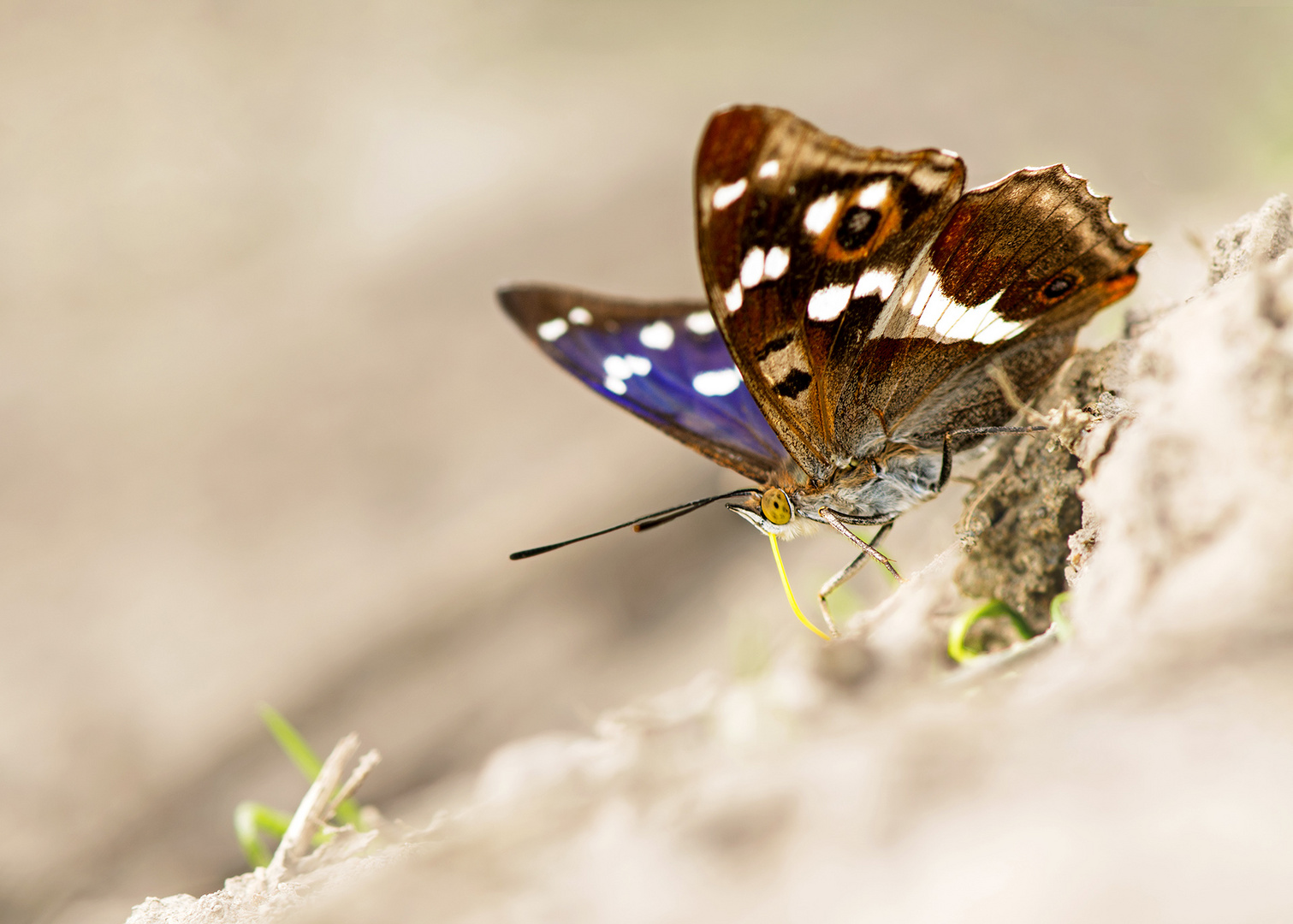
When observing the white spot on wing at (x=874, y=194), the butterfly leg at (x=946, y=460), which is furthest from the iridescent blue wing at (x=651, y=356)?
the white spot on wing at (x=874, y=194)

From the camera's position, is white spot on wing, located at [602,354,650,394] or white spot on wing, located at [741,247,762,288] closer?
white spot on wing, located at [741,247,762,288]

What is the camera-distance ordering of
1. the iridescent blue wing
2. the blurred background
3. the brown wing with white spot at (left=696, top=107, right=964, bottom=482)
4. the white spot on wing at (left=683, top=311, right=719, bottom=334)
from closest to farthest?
the brown wing with white spot at (left=696, top=107, right=964, bottom=482)
the iridescent blue wing
the white spot on wing at (left=683, top=311, right=719, bottom=334)
the blurred background

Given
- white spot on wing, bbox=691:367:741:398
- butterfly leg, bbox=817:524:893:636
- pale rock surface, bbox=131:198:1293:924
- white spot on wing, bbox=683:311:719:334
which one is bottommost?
pale rock surface, bbox=131:198:1293:924

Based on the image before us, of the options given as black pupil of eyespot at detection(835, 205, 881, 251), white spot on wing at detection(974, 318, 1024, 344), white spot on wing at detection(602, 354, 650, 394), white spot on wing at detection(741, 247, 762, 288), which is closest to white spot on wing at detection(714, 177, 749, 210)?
white spot on wing at detection(741, 247, 762, 288)

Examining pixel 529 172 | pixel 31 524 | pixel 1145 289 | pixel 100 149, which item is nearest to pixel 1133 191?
pixel 1145 289

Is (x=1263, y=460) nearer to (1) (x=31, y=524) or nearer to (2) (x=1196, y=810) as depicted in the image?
(2) (x=1196, y=810)

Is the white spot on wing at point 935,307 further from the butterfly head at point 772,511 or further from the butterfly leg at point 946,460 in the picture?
the butterfly head at point 772,511

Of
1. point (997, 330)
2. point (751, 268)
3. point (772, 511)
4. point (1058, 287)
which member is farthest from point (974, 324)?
point (772, 511)

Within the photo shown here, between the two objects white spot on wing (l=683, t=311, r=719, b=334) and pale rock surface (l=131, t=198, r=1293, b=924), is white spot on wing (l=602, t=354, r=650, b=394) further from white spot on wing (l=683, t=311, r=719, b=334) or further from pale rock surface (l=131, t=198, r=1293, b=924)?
pale rock surface (l=131, t=198, r=1293, b=924)
